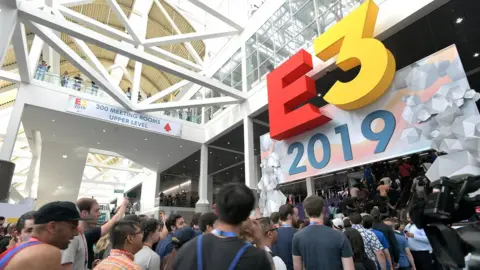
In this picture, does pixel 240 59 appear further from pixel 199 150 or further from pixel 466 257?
pixel 466 257

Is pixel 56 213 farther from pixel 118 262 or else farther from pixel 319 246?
pixel 319 246

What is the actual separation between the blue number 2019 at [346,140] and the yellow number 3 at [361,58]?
1.61 ft

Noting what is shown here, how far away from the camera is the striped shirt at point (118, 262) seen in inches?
73.4

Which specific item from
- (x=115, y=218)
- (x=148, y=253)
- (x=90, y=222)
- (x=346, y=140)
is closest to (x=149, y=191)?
(x=346, y=140)

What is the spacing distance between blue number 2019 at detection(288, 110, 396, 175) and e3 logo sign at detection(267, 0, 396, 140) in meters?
0.39

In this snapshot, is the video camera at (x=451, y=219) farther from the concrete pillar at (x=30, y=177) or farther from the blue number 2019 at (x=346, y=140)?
the concrete pillar at (x=30, y=177)

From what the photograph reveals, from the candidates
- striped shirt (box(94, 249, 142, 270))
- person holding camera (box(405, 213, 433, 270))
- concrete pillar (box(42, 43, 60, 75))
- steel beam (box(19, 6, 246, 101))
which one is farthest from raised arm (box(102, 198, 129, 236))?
concrete pillar (box(42, 43, 60, 75))

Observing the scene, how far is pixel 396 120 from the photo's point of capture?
6.61m

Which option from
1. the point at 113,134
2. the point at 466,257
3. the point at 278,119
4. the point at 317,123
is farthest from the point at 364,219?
the point at 113,134

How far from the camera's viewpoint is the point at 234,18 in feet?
44.9

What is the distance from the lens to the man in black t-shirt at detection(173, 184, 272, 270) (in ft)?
4.18

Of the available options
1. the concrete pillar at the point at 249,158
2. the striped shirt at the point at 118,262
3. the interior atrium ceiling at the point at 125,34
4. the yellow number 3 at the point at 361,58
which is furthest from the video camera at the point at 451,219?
the interior atrium ceiling at the point at 125,34

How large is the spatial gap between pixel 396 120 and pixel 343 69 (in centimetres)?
187

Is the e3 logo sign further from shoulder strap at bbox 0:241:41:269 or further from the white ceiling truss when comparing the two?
shoulder strap at bbox 0:241:41:269
